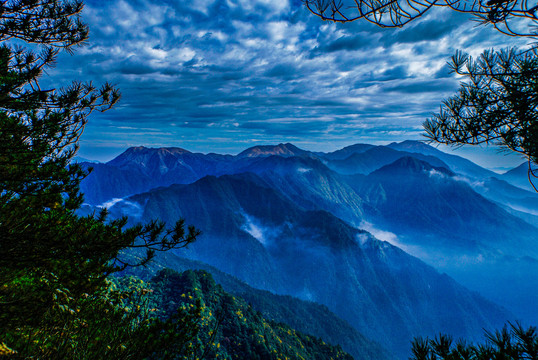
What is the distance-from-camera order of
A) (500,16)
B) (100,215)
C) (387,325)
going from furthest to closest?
1. (387,325)
2. (100,215)
3. (500,16)

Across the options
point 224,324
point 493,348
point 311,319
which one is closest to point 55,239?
point 493,348

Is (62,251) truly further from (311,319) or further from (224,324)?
(311,319)

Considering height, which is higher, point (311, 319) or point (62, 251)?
point (62, 251)

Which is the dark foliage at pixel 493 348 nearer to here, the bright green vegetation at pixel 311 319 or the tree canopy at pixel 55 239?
the tree canopy at pixel 55 239

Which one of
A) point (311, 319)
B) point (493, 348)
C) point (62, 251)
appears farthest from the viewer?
point (311, 319)

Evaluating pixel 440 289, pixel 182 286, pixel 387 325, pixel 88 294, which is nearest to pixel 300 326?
pixel 182 286

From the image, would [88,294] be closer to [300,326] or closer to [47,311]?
[47,311]

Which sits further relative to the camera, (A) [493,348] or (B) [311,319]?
(B) [311,319]

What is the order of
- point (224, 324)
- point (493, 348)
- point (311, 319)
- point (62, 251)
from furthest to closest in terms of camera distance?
point (311, 319), point (224, 324), point (62, 251), point (493, 348)

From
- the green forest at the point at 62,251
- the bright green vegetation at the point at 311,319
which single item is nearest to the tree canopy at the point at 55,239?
the green forest at the point at 62,251
